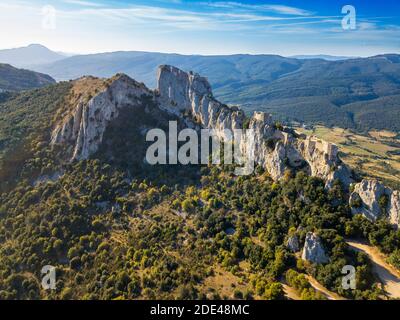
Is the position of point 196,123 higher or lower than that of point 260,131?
higher

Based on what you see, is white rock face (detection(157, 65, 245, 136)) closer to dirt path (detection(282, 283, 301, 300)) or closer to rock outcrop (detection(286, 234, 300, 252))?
rock outcrop (detection(286, 234, 300, 252))

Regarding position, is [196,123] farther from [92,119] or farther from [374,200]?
[374,200]

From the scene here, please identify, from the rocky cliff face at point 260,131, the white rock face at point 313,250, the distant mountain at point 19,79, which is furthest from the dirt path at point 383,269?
the distant mountain at point 19,79

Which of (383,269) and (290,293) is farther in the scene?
(383,269)

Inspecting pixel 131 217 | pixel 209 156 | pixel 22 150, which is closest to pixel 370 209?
pixel 209 156

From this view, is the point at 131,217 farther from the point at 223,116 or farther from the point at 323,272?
the point at 323,272

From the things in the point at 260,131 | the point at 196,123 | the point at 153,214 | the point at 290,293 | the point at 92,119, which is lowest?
the point at 290,293

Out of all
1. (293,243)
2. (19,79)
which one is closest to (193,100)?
(293,243)
